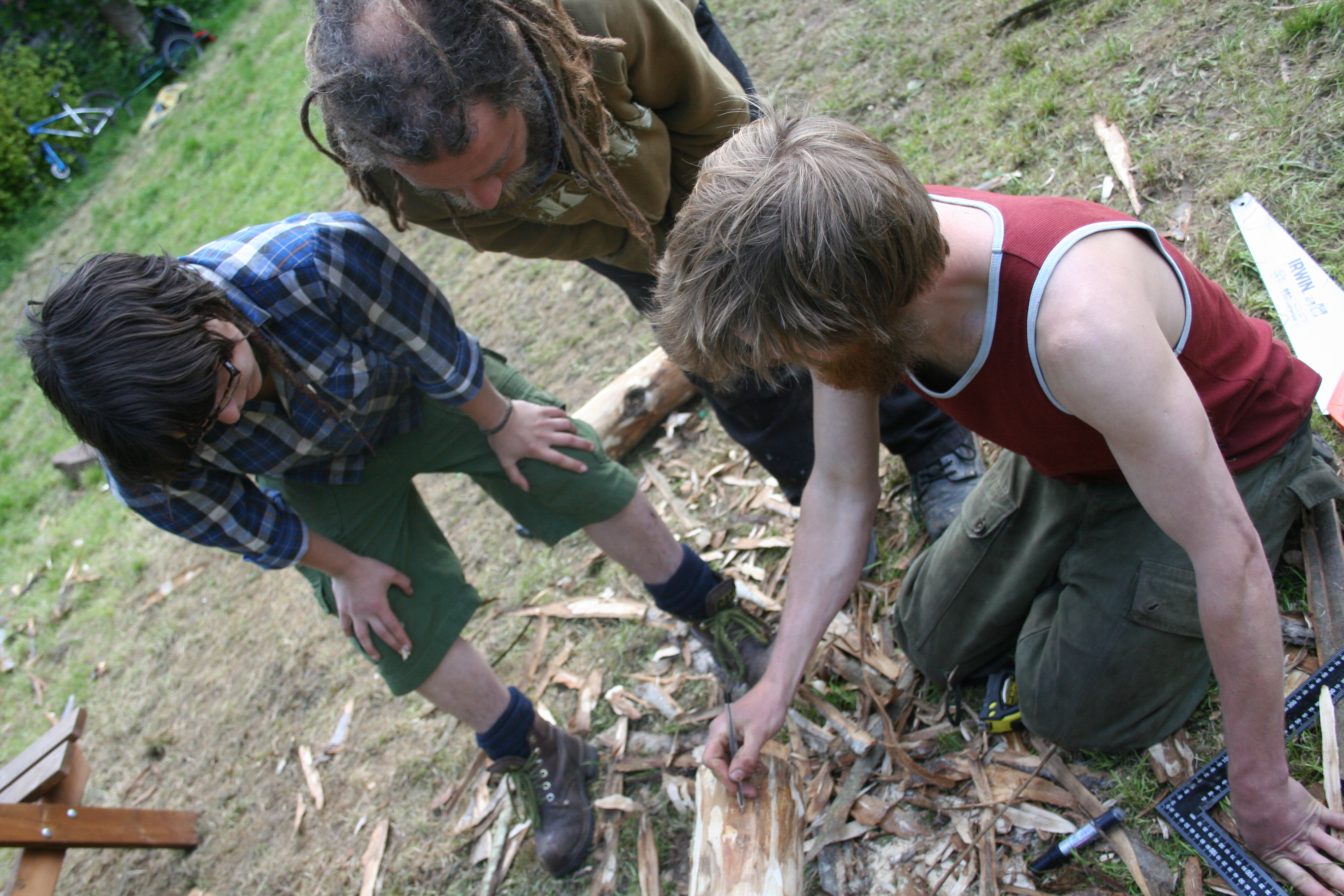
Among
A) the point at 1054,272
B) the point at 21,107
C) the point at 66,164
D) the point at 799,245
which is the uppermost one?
the point at 21,107

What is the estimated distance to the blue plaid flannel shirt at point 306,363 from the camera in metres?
2.15

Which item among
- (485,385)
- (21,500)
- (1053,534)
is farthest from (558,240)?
(21,500)

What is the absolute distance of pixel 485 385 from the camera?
252 cm

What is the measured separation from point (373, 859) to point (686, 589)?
157 cm

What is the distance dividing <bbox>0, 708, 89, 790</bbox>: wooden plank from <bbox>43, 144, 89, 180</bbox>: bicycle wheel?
440 inches

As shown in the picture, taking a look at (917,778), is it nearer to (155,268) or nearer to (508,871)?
(508,871)

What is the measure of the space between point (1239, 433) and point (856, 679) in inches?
51.7

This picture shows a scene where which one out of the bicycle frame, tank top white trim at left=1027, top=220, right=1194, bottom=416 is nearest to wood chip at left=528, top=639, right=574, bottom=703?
tank top white trim at left=1027, top=220, right=1194, bottom=416

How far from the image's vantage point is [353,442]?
2490 mm

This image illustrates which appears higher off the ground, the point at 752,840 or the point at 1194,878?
the point at 752,840

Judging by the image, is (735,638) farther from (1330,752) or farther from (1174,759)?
(1330,752)

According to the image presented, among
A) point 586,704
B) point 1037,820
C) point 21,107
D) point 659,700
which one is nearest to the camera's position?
point 1037,820

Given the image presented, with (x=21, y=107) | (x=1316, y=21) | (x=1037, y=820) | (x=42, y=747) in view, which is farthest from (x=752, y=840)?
(x=21, y=107)

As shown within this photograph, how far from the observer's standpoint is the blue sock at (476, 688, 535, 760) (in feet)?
8.77
